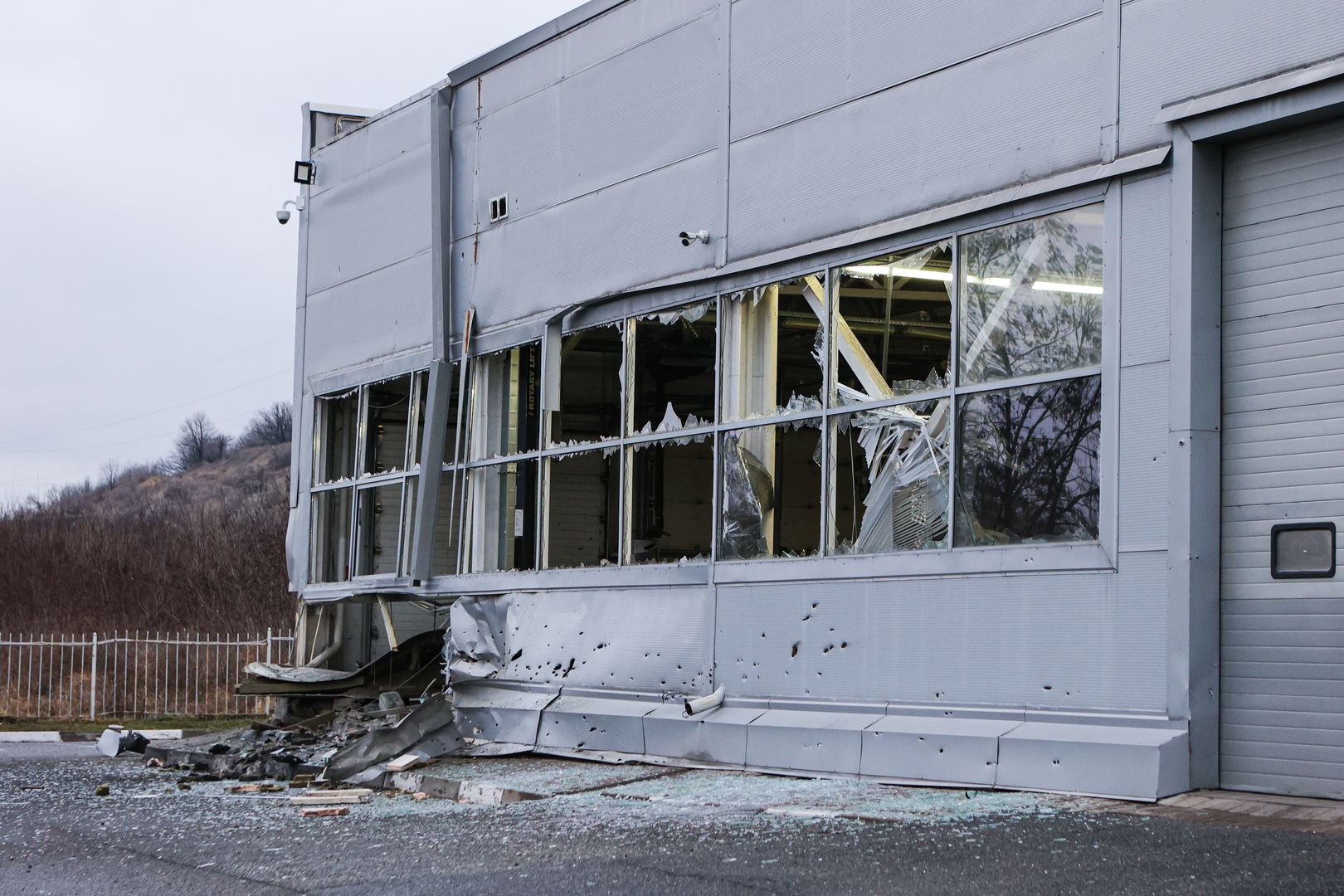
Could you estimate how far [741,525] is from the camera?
1232 centimetres

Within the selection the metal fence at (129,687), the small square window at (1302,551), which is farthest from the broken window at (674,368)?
the metal fence at (129,687)

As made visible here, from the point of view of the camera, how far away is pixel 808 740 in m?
10.8

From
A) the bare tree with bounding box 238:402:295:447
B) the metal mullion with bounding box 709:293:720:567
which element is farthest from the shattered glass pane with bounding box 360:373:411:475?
the bare tree with bounding box 238:402:295:447

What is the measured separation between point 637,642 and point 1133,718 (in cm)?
507

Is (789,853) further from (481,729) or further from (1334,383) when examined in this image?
(481,729)

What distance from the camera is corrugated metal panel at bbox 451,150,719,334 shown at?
42.5 ft

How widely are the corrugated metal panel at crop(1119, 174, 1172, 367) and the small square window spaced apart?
4.11 feet

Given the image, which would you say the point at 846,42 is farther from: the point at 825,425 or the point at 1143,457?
the point at 1143,457

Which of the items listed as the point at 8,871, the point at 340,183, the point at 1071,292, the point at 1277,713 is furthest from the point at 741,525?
the point at 340,183

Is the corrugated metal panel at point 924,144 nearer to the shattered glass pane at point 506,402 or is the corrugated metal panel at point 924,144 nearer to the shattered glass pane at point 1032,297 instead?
the shattered glass pane at point 1032,297

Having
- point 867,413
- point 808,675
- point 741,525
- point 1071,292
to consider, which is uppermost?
point 1071,292

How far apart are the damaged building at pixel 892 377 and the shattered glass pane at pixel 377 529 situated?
345mm

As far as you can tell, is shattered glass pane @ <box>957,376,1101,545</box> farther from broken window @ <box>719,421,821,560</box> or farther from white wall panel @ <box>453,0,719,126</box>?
white wall panel @ <box>453,0,719,126</box>

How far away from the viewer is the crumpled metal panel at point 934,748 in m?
9.50
